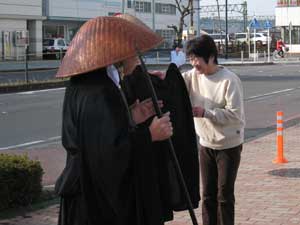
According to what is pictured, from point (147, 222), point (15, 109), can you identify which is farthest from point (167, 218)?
point (15, 109)

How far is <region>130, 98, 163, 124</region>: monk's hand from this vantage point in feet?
10.3

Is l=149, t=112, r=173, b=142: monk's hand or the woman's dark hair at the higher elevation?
the woman's dark hair

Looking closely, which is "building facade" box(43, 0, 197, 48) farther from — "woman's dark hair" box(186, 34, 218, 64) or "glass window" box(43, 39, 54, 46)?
"woman's dark hair" box(186, 34, 218, 64)

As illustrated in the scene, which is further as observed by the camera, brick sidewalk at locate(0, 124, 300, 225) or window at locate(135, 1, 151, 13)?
window at locate(135, 1, 151, 13)

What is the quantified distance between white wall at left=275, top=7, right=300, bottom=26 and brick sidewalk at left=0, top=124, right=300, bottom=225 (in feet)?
198

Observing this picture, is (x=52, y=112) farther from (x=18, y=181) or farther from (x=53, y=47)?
(x=53, y=47)

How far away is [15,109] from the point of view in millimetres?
18797

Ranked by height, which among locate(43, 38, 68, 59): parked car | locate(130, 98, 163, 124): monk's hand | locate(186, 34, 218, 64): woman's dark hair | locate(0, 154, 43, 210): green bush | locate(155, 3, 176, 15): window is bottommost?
locate(0, 154, 43, 210): green bush

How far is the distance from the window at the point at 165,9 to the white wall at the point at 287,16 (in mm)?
23632

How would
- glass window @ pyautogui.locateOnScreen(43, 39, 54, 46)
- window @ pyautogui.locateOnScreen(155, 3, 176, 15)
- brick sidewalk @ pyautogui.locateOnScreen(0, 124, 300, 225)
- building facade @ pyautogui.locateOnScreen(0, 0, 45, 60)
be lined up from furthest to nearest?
window @ pyautogui.locateOnScreen(155, 3, 176, 15)
glass window @ pyautogui.locateOnScreen(43, 39, 54, 46)
building facade @ pyautogui.locateOnScreen(0, 0, 45, 60)
brick sidewalk @ pyautogui.locateOnScreen(0, 124, 300, 225)

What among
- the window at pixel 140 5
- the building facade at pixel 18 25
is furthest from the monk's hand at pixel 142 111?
the window at pixel 140 5

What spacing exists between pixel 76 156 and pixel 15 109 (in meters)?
16.3

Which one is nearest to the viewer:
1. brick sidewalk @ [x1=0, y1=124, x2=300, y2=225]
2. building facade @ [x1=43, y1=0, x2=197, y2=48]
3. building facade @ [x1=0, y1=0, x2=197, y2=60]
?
brick sidewalk @ [x1=0, y1=124, x2=300, y2=225]

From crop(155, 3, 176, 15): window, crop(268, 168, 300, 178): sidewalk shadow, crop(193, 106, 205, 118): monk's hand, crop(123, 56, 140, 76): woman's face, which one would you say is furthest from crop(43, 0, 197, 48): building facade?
crop(123, 56, 140, 76): woman's face
